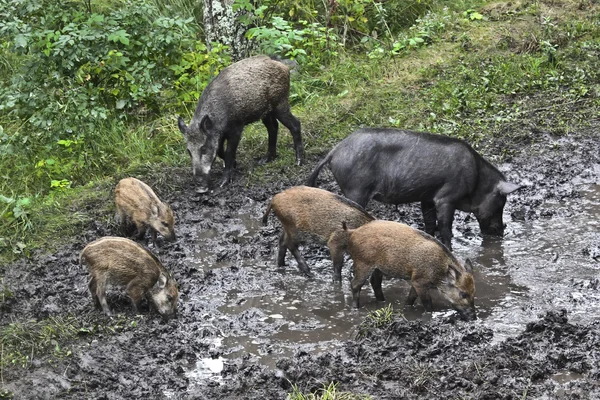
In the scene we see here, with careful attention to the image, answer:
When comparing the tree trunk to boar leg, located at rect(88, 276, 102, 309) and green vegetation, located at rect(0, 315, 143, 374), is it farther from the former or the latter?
green vegetation, located at rect(0, 315, 143, 374)

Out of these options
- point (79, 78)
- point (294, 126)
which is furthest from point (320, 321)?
point (79, 78)

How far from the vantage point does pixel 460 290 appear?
23.0 ft

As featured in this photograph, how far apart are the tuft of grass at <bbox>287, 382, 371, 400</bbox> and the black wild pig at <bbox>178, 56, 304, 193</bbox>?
4830 mm

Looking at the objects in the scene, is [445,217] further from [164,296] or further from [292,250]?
[164,296]

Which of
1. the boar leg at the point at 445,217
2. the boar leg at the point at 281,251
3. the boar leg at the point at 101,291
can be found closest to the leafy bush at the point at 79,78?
the boar leg at the point at 281,251

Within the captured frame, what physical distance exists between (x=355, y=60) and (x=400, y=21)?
146 centimetres

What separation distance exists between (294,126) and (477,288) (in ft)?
12.5

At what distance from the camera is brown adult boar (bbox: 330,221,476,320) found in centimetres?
704

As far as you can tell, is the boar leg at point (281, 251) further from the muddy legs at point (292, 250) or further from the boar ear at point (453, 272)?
the boar ear at point (453, 272)

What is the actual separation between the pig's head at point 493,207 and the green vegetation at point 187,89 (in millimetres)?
2116

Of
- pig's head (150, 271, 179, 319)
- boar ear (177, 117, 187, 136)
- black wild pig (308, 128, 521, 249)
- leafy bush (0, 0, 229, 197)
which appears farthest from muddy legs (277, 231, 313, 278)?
leafy bush (0, 0, 229, 197)

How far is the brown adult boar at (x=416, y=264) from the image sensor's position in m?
7.04

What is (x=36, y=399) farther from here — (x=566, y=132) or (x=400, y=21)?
(x=400, y=21)

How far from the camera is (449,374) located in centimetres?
594
